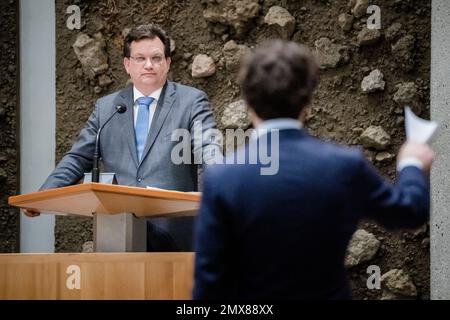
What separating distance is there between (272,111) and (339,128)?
2.54m

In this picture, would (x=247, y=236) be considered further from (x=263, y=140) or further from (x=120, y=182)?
(x=120, y=182)

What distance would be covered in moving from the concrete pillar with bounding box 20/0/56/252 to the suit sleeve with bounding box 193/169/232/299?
305 cm

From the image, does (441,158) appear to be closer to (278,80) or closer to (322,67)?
(322,67)

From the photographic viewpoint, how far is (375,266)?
4.06 metres

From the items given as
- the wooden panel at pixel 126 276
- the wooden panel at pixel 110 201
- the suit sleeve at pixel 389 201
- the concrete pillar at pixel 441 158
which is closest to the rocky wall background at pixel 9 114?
the wooden panel at pixel 110 201

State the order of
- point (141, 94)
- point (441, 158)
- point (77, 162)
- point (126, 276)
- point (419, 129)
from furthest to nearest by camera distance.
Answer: point (441, 158) < point (141, 94) < point (77, 162) < point (126, 276) < point (419, 129)

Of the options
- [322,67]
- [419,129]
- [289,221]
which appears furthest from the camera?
[322,67]

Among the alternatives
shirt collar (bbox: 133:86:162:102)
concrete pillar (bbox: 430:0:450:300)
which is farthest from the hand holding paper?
concrete pillar (bbox: 430:0:450:300)

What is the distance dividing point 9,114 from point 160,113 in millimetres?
1398

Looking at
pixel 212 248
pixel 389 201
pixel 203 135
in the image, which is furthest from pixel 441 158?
pixel 212 248

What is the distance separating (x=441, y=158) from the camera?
3834 mm

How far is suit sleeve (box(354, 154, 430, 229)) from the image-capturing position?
164 cm
